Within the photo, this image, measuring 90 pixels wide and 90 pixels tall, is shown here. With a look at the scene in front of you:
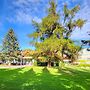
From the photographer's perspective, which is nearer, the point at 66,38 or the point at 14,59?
the point at 66,38

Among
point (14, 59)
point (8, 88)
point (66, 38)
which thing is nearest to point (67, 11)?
point (66, 38)

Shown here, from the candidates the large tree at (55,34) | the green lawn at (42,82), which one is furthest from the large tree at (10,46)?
the green lawn at (42,82)

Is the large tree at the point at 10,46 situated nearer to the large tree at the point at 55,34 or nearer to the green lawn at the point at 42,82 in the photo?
the large tree at the point at 55,34

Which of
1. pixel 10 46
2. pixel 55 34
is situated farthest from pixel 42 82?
pixel 10 46

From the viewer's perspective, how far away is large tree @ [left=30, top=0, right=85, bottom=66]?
161 feet

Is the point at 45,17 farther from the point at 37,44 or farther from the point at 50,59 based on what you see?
the point at 50,59

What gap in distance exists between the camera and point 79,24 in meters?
50.3

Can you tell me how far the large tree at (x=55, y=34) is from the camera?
49.0 m

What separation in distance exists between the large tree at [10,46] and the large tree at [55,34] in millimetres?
23700

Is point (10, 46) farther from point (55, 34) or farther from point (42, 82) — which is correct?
point (42, 82)

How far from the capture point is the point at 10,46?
7375 centimetres

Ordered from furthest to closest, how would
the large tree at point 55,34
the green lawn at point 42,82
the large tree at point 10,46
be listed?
the large tree at point 10,46
the large tree at point 55,34
the green lawn at point 42,82

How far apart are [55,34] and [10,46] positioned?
27264 mm

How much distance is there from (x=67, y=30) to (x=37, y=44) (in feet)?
24.5
